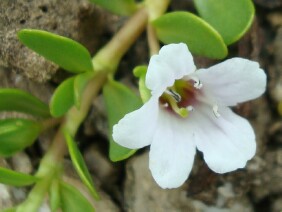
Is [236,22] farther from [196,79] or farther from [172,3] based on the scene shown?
[172,3]

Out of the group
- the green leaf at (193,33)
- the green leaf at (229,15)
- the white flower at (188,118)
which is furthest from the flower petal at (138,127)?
the green leaf at (229,15)

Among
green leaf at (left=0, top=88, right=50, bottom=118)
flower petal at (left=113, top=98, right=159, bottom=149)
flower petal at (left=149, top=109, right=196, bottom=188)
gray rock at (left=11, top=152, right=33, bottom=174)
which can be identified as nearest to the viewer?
flower petal at (left=113, top=98, right=159, bottom=149)

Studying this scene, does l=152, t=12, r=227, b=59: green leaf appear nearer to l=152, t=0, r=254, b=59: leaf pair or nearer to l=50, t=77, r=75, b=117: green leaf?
l=152, t=0, r=254, b=59: leaf pair

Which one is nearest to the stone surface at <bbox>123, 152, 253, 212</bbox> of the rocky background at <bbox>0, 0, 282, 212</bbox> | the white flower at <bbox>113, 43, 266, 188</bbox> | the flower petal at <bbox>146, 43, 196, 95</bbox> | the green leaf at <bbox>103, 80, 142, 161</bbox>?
the rocky background at <bbox>0, 0, 282, 212</bbox>

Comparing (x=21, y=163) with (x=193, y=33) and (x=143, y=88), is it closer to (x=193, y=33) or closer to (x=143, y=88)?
(x=143, y=88)

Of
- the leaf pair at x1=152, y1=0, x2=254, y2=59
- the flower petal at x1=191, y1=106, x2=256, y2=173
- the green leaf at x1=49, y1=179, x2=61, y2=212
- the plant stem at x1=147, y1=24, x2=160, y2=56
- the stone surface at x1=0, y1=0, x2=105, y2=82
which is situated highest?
the stone surface at x1=0, y1=0, x2=105, y2=82

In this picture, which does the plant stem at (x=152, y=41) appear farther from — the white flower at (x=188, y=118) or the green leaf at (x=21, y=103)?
the green leaf at (x=21, y=103)

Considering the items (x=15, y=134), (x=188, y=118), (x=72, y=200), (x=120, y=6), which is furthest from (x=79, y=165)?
(x=120, y=6)
